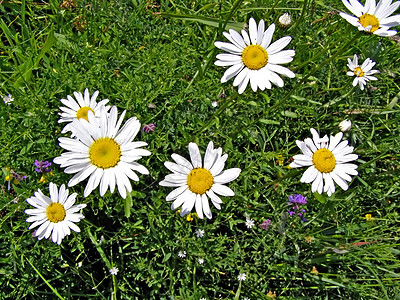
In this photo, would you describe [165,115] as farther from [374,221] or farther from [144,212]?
[374,221]

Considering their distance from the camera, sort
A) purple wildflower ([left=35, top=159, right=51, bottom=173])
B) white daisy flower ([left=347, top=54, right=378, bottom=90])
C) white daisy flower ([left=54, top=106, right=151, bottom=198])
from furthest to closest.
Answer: white daisy flower ([left=347, top=54, right=378, bottom=90]) → purple wildflower ([left=35, top=159, right=51, bottom=173]) → white daisy flower ([left=54, top=106, right=151, bottom=198])

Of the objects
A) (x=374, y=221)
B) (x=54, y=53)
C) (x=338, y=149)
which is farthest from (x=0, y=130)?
(x=374, y=221)

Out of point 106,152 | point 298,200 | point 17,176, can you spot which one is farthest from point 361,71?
point 17,176

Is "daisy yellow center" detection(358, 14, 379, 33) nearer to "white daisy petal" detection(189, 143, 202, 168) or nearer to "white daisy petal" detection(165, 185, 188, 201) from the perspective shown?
"white daisy petal" detection(189, 143, 202, 168)

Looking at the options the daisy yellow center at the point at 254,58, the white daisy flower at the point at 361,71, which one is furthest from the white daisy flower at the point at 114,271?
the white daisy flower at the point at 361,71

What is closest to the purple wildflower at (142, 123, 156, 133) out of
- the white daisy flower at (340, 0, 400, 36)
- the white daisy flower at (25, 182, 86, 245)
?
the white daisy flower at (25, 182, 86, 245)
